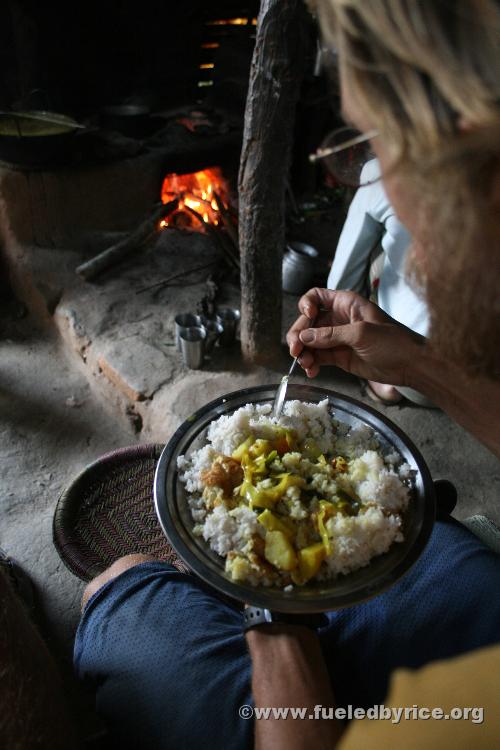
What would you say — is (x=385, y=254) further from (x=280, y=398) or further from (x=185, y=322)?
Result: (x=280, y=398)

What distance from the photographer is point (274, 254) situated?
3076 millimetres

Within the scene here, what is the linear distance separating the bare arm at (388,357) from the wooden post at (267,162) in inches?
39.3

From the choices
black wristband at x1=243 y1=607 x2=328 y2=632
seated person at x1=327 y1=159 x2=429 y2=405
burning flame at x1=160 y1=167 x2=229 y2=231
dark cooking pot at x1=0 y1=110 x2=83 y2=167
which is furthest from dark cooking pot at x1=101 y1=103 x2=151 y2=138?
black wristband at x1=243 y1=607 x2=328 y2=632

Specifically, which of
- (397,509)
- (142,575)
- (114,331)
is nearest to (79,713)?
(142,575)

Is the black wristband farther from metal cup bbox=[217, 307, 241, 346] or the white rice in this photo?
metal cup bbox=[217, 307, 241, 346]

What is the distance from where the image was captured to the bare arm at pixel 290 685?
3.97 ft

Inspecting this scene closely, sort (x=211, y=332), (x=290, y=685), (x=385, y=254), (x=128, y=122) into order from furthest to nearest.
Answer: (x=128, y=122) < (x=211, y=332) < (x=385, y=254) < (x=290, y=685)

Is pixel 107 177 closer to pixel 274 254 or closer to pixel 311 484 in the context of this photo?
pixel 274 254

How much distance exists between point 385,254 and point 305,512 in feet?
6.82

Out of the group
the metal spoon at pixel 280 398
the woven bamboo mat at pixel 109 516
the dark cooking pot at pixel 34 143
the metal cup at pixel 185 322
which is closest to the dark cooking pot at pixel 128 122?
the dark cooking pot at pixel 34 143

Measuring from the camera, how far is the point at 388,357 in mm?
1937

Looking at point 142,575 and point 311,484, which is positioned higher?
point 311,484

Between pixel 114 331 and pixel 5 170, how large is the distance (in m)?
1.69

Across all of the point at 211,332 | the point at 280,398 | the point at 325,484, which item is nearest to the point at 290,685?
the point at 325,484
